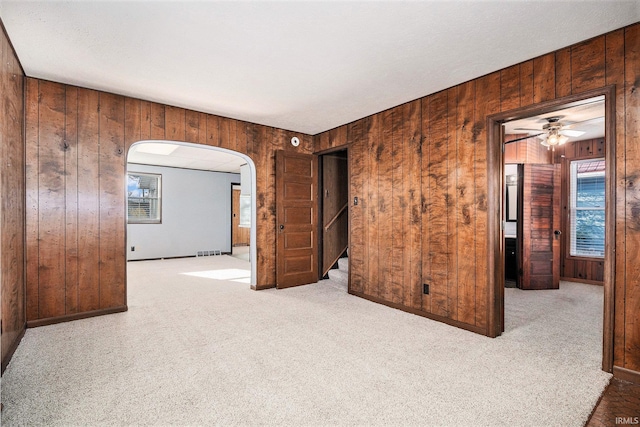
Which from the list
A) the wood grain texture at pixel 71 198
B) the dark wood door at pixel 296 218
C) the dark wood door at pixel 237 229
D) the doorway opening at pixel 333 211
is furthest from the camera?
the dark wood door at pixel 237 229

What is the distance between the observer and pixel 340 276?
5.48 metres

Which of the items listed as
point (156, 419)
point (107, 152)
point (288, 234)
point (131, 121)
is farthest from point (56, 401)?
point (288, 234)

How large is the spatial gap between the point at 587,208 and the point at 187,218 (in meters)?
9.17

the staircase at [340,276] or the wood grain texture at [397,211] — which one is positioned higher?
the wood grain texture at [397,211]

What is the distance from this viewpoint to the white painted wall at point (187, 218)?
802 cm

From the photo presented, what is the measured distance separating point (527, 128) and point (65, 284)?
671 cm

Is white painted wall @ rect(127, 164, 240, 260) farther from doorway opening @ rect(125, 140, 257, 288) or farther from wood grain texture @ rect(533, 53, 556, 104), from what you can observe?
wood grain texture @ rect(533, 53, 556, 104)

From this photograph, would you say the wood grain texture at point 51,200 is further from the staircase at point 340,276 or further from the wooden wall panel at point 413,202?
the wooden wall panel at point 413,202

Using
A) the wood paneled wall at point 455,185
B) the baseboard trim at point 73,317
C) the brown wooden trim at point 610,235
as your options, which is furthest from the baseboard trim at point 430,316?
the baseboard trim at point 73,317

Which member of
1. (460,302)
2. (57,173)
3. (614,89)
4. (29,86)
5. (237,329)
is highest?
(29,86)

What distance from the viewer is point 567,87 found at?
2578mm

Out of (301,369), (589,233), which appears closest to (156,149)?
(301,369)

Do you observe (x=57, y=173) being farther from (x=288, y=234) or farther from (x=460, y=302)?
(x=460, y=302)

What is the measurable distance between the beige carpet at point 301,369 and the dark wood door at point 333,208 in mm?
1879
